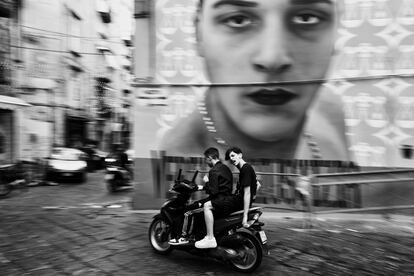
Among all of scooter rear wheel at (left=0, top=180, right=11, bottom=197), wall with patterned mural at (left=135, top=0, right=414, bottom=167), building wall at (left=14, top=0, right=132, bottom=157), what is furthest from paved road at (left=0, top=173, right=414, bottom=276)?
building wall at (left=14, top=0, right=132, bottom=157)

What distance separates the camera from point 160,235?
602cm

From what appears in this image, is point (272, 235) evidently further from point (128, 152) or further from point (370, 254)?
point (128, 152)

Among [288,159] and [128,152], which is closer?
[288,159]

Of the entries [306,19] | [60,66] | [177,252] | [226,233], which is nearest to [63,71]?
[60,66]

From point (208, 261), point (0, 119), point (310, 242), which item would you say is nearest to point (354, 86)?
point (310, 242)

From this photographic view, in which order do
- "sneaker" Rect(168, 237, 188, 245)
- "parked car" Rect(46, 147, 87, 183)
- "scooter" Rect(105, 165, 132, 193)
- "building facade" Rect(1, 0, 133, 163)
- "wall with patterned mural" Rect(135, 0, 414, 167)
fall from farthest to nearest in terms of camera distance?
"building facade" Rect(1, 0, 133, 163), "parked car" Rect(46, 147, 87, 183), "scooter" Rect(105, 165, 132, 193), "wall with patterned mural" Rect(135, 0, 414, 167), "sneaker" Rect(168, 237, 188, 245)

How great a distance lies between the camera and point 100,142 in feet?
98.4

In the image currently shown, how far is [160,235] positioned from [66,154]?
1206cm

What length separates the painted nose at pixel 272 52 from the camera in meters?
8.39

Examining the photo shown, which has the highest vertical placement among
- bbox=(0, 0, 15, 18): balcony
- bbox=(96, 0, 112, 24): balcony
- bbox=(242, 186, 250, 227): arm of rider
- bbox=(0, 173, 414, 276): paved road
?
bbox=(96, 0, 112, 24): balcony

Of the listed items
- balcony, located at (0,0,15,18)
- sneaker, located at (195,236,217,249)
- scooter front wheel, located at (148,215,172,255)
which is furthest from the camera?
balcony, located at (0,0,15,18)

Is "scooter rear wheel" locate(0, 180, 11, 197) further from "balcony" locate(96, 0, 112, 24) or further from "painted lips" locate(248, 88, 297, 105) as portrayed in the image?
"balcony" locate(96, 0, 112, 24)

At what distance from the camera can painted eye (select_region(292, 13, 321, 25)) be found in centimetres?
823

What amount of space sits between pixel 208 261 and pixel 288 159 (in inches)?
139
